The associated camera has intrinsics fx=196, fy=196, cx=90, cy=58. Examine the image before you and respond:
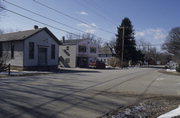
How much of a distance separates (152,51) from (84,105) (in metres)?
117

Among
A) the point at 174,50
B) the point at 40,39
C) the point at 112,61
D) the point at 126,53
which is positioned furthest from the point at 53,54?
the point at 174,50

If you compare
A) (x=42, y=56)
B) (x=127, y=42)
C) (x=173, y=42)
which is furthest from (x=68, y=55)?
(x=173, y=42)

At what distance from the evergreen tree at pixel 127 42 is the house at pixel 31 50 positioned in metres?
27.2

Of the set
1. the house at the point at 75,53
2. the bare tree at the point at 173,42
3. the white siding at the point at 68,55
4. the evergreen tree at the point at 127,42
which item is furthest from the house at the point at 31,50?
the bare tree at the point at 173,42

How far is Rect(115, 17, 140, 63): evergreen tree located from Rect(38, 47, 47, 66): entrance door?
95.6 ft

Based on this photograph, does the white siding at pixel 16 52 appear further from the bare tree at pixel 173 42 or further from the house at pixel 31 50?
the bare tree at pixel 173 42

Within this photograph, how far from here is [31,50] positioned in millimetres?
27203

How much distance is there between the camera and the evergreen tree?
180 ft

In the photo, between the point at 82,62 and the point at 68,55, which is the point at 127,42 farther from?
the point at 68,55

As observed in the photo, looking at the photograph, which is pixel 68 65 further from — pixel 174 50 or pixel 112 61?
pixel 174 50

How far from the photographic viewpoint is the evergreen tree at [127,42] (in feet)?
180

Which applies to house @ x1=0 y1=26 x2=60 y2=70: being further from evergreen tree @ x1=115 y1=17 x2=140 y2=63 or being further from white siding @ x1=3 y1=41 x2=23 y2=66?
evergreen tree @ x1=115 y1=17 x2=140 y2=63

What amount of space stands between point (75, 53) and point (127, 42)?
19.6 metres

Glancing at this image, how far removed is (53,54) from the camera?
102 ft
